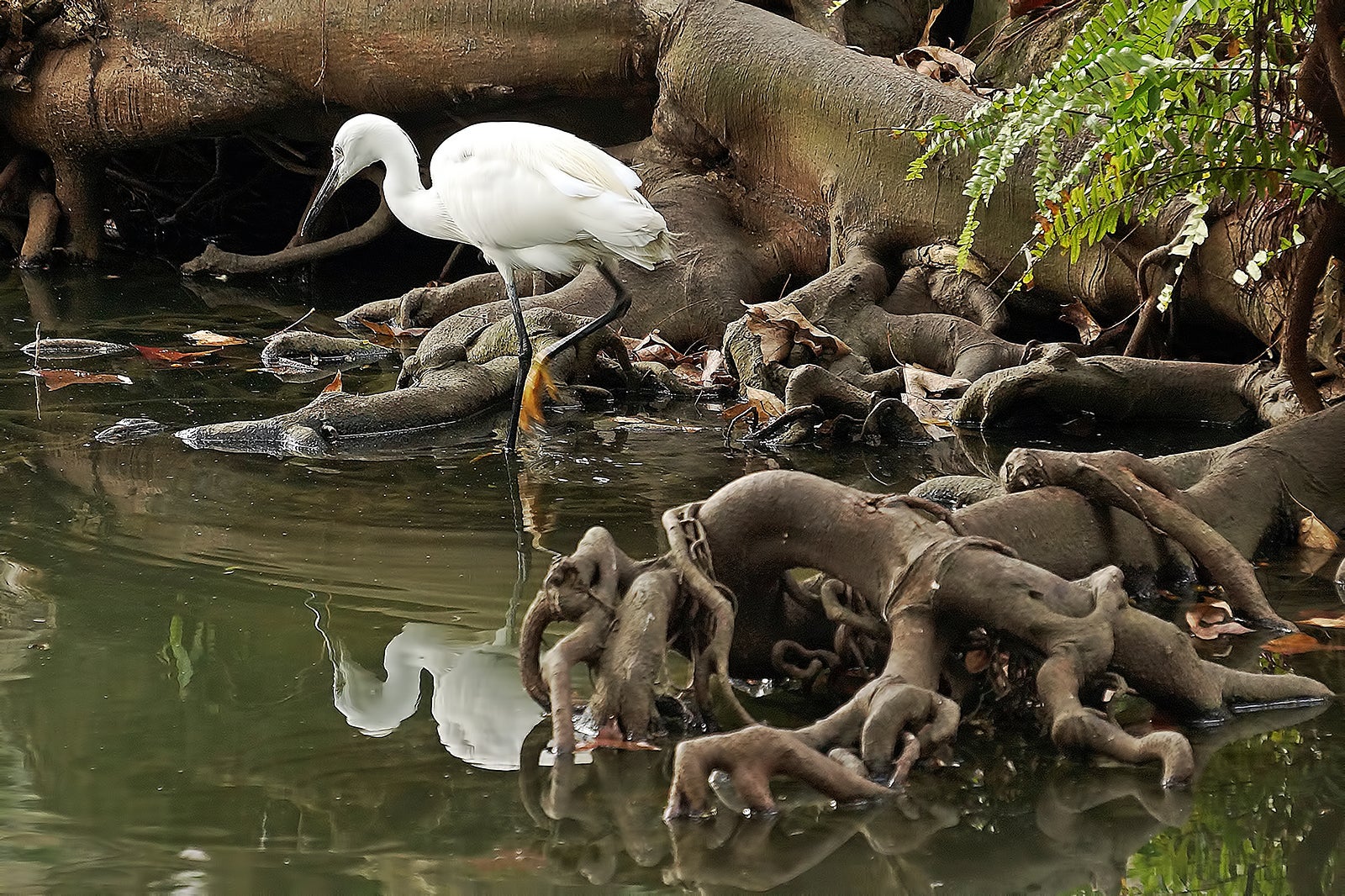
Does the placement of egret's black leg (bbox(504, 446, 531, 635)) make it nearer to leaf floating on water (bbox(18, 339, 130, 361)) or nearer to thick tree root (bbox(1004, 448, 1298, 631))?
thick tree root (bbox(1004, 448, 1298, 631))

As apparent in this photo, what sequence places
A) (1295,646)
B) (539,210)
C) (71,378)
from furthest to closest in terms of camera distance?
(71,378)
(539,210)
(1295,646)

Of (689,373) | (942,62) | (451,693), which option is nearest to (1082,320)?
(689,373)

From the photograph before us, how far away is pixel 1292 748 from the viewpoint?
7.54 feet

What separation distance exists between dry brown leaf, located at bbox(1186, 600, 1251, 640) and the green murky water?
2.5 inches

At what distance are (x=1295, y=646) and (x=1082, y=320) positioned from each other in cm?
307

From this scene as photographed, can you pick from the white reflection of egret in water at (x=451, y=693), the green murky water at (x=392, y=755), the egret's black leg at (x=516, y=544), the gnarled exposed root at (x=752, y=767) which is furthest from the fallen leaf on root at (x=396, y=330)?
the gnarled exposed root at (x=752, y=767)

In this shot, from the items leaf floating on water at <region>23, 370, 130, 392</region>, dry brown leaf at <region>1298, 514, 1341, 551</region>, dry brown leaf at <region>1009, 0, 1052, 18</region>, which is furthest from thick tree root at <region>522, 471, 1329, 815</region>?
dry brown leaf at <region>1009, 0, 1052, 18</region>

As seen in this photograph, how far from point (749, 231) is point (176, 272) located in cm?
411

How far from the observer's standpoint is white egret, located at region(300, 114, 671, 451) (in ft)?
15.9

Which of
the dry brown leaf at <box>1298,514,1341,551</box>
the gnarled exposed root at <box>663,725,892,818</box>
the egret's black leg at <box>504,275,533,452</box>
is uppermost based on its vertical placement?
the gnarled exposed root at <box>663,725,892,818</box>

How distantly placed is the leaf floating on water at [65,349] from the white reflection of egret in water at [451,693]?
3757mm

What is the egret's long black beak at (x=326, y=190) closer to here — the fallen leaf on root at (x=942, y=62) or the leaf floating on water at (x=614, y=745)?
the fallen leaf on root at (x=942, y=62)

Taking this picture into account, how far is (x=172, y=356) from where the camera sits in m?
6.14

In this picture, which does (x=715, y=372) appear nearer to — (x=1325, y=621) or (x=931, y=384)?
(x=931, y=384)
